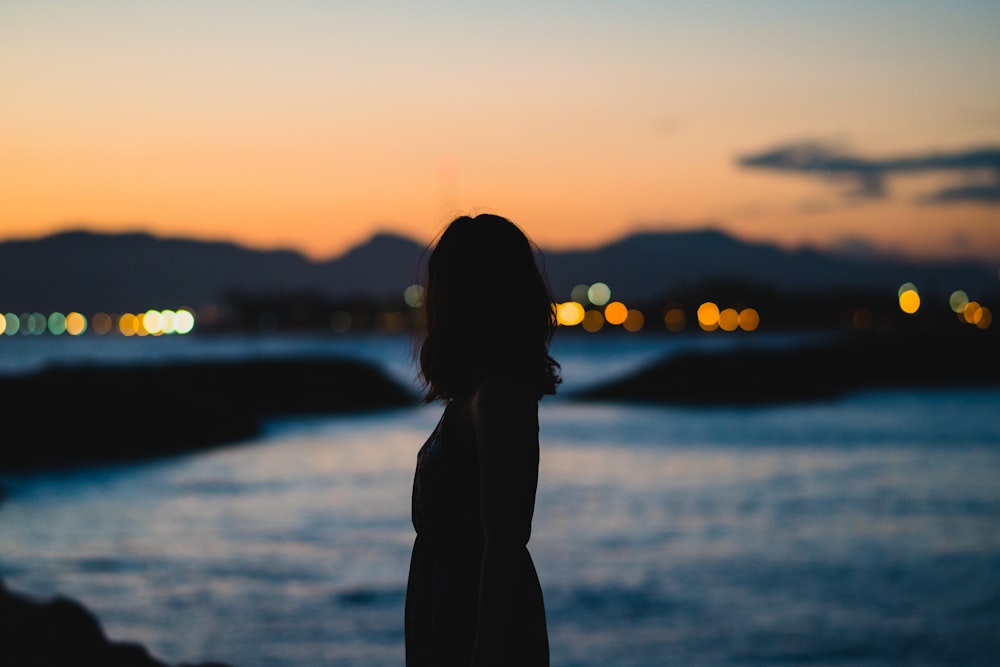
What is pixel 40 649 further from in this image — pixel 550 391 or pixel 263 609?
pixel 550 391

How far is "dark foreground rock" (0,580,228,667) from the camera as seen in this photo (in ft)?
23.0

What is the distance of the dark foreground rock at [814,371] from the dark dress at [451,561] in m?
60.2

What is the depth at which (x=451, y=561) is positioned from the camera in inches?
96.9

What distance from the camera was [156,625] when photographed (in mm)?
10602

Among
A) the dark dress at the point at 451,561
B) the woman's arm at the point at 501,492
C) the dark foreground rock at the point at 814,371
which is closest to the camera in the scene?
the woman's arm at the point at 501,492

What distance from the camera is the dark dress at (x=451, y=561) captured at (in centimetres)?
239

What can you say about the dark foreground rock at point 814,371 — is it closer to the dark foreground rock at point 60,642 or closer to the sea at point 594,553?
the sea at point 594,553

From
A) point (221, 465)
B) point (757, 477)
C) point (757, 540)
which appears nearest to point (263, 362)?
point (221, 465)

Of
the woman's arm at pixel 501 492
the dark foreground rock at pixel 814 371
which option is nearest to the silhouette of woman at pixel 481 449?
the woman's arm at pixel 501 492

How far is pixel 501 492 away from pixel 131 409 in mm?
38623

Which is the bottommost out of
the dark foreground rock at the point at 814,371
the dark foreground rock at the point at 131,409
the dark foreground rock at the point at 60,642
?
the dark foreground rock at the point at 60,642

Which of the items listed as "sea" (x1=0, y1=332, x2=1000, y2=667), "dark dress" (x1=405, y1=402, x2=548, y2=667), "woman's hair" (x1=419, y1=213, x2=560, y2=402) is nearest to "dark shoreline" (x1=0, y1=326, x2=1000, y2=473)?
"sea" (x1=0, y1=332, x2=1000, y2=667)

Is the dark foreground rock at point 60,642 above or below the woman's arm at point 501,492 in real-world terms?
below

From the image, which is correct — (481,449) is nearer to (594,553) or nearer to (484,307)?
(484,307)
